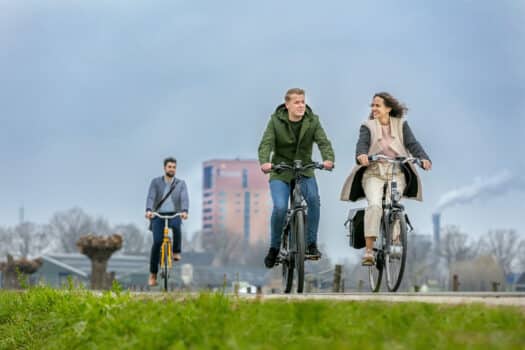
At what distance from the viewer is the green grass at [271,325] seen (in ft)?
14.9

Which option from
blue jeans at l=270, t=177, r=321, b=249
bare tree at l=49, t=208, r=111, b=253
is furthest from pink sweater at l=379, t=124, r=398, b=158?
bare tree at l=49, t=208, r=111, b=253

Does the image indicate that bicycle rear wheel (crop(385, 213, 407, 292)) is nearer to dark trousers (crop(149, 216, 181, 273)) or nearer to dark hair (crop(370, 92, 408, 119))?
dark hair (crop(370, 92, 408, 119))

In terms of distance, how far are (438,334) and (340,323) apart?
834mm

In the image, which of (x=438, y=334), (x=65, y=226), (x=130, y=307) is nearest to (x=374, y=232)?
(x=130, y=307)

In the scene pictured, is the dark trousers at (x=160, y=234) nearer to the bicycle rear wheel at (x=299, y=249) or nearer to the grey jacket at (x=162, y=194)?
the grey jacket at (x=162, y=194)

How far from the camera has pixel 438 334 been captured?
470cm

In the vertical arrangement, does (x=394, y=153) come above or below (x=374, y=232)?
above

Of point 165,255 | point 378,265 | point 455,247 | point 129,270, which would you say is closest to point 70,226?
point 129,270

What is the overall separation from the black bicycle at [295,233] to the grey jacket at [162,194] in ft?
12.7

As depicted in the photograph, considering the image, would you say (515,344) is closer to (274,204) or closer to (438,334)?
(438,334)

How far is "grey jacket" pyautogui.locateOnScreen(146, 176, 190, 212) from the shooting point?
1430cm

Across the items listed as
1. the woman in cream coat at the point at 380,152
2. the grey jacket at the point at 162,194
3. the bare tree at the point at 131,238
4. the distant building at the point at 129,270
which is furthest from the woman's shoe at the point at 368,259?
the bare tree at the point at 131,238

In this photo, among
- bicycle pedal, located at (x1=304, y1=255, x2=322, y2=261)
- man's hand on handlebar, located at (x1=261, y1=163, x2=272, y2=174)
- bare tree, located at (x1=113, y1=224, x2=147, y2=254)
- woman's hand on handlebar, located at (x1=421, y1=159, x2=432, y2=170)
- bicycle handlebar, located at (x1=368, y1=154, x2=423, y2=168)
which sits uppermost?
bare tree, located at (x1=113, y1=224, x2=147, y2=254)

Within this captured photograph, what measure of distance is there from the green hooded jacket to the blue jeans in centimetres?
16
